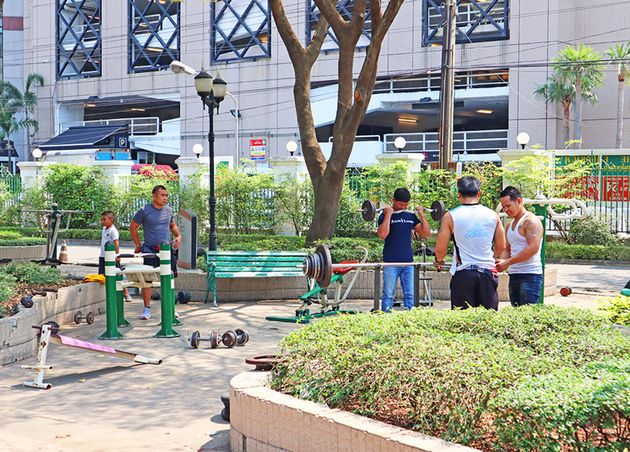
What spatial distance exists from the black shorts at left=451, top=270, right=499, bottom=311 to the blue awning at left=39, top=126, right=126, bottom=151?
171ft

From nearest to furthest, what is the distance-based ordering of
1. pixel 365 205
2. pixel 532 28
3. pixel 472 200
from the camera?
pixel 472 200, pixel 365 205, pixel 532 28

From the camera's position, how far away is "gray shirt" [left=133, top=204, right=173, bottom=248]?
40.7ft

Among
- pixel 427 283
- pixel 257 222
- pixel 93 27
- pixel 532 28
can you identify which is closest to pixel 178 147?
pixel 93 27

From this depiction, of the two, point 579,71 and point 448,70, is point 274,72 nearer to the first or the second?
point 579,71

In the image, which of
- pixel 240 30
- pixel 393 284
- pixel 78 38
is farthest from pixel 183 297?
pixel 78 38

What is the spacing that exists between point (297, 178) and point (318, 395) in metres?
22.2

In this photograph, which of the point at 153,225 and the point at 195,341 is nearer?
the point at 195,341

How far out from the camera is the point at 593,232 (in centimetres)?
2406

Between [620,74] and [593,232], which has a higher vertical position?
[620,74]

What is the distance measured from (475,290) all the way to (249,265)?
6251mm

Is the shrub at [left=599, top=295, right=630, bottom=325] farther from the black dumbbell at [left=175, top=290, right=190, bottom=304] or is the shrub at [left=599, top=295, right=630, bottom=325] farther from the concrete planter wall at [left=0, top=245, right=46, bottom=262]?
the concrete planter wall at [left=0, top=245, right=46, bottom=262]

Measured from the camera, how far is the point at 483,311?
6969mm

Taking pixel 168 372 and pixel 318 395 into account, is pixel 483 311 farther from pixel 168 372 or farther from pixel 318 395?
pixel 168 372

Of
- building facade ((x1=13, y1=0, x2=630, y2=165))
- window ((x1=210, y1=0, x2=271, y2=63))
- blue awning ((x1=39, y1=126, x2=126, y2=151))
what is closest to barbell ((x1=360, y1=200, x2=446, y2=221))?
building facade ((x1=13, y1=0, x2=630, y2=165))
